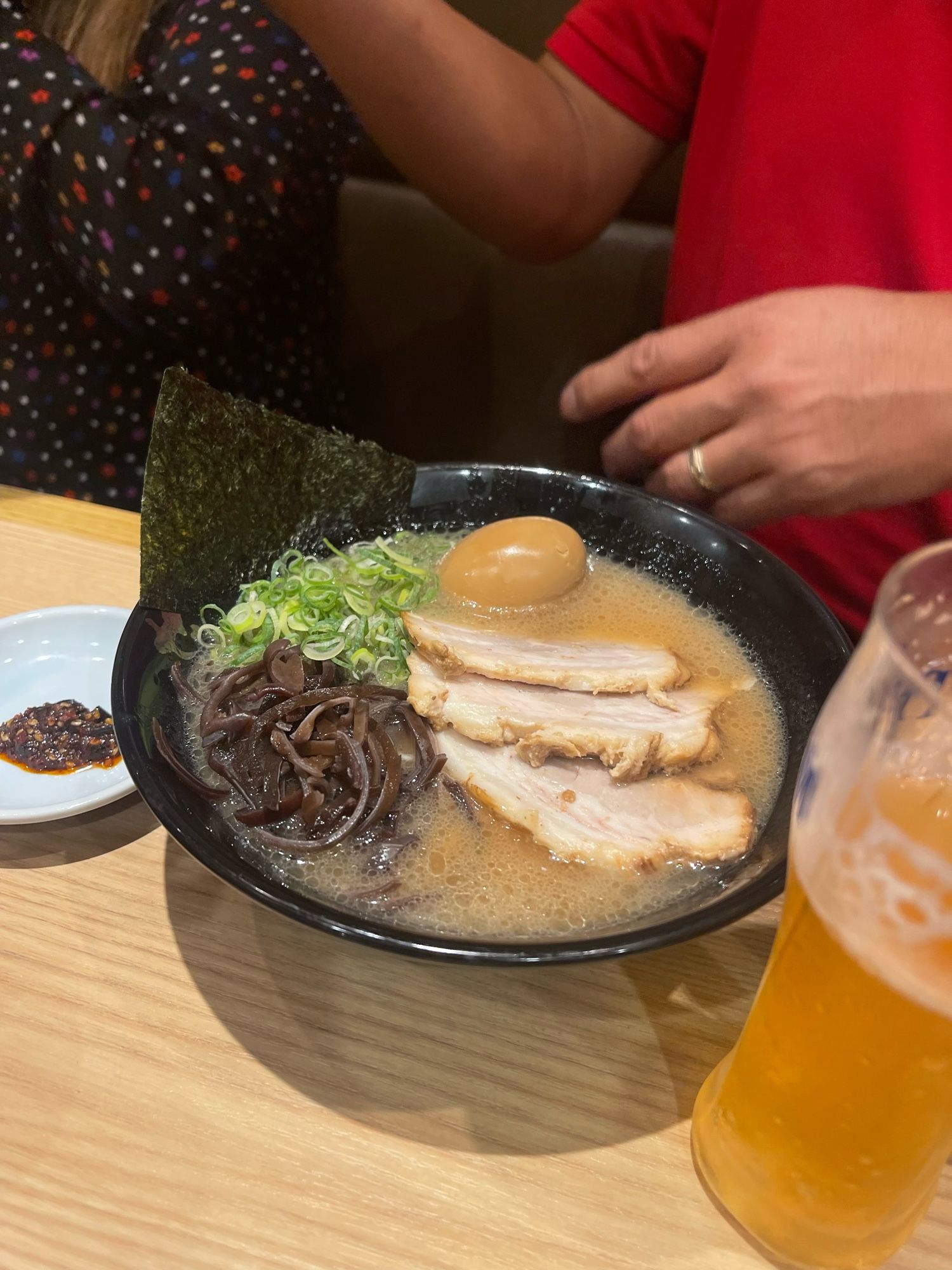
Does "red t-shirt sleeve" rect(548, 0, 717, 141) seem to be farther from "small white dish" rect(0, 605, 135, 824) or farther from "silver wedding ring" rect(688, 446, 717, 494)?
"small white dish" rect(0, 605, 135, 824)

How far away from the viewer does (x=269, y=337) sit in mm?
2096

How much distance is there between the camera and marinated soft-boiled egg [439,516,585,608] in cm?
120

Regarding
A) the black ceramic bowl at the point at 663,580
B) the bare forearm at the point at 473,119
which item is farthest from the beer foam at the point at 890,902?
the bare forearm at the point at 473,119

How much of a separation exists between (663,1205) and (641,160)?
6.06ft

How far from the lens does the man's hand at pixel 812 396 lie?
1.06 metres

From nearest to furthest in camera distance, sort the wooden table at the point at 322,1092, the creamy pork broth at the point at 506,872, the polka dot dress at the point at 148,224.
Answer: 1. the wooden table at the point at 322,1092
2. the creamy pork broth at the point at 506,872
3. the polka dot dress at the point at 148,224

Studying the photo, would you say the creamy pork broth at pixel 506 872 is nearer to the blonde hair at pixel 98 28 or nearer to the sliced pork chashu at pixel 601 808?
the sliced pork chashu at pixel 601 808

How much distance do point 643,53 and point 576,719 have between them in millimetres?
1339

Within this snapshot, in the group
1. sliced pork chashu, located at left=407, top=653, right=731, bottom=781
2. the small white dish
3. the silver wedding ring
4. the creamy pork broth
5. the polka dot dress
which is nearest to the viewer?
the creamy pork broth

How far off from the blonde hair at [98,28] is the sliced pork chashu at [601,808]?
186 centimetres

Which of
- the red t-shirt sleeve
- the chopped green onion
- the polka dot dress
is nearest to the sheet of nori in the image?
the chopped green onion

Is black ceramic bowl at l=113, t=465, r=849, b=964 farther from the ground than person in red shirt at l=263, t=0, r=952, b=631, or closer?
closer

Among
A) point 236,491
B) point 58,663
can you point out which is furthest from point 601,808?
point 58,663

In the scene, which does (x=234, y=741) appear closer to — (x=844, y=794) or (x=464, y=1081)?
(x=464, y=1081)
